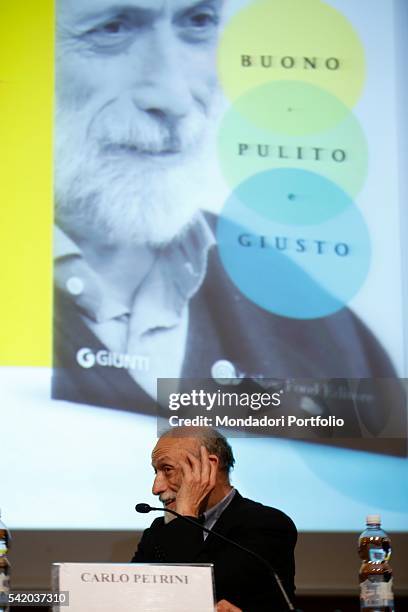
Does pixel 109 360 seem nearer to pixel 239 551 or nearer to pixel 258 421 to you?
pixel 258 421

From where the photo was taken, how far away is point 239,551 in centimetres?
293

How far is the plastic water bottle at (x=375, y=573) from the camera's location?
272 centimetres

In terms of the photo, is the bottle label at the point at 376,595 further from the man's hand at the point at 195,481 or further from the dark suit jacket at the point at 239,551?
the man's hand at the point at 195,481

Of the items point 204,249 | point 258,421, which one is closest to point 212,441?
point 258,421

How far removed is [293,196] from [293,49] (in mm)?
538

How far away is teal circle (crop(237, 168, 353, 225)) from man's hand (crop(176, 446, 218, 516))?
1185mm

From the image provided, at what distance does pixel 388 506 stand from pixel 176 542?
127 cm

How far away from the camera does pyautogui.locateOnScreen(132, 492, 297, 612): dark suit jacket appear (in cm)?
283

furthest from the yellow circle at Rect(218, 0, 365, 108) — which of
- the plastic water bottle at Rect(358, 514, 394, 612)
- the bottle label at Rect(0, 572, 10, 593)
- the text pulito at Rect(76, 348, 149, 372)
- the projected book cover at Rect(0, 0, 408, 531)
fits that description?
the bottle label at Rect(0, 572, 10, 593)

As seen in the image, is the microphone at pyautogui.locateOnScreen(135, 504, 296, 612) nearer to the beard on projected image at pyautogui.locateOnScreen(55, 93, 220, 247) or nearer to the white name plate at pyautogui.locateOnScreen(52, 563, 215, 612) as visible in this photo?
the white name plate at pyautogui.locateOnScreen(52, 563, 215, 612)

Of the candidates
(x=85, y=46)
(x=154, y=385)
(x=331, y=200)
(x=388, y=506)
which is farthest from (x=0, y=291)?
(x=388, y=506)

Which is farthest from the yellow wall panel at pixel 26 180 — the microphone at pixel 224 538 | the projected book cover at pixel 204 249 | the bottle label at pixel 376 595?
the bottle label at pixel 376 595

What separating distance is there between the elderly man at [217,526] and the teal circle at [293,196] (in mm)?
1120

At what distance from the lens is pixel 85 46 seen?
3992 millimetres
